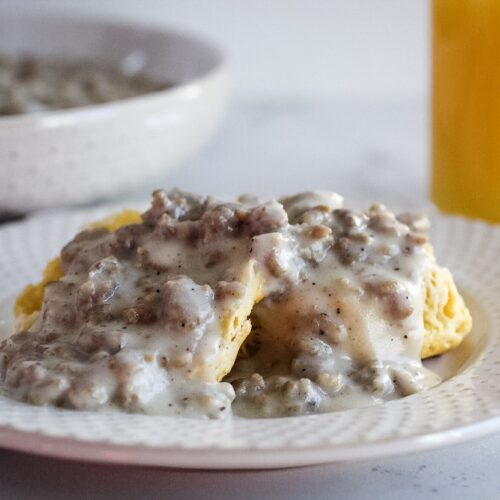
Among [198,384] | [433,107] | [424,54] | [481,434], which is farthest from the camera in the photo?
[424,54]

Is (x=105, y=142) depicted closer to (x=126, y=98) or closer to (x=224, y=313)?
(x=126, y=98)

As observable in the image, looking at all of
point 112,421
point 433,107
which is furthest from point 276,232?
point 433,107

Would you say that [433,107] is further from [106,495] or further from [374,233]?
[106,495]

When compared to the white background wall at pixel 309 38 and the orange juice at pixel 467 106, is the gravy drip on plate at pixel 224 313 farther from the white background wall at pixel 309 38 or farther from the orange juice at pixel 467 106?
the white background wall at pixel 309 38

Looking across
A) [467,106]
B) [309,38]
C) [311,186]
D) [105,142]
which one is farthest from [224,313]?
[309,38]

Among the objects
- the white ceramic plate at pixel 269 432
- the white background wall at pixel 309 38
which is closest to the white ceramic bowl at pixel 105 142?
the white background wall at pixel 309 38

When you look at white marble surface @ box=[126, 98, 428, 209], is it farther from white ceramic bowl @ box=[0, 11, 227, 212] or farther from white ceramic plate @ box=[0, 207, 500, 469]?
white ceramic plate @ box=[0, 207, 500, 469]
